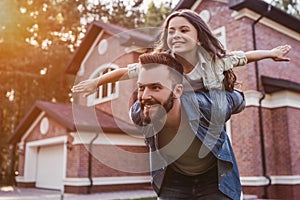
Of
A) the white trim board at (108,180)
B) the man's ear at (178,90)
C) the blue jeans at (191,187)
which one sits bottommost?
the white trim board at (108,180)

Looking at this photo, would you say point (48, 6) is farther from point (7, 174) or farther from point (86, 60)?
point (7, 174)

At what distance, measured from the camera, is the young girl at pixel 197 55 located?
1113 millimetres

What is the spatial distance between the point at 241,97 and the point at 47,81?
21.6 m

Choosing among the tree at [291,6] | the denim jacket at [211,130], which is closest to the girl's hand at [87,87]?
the denim jacket at [211,130]

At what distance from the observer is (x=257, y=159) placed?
8.27 meters

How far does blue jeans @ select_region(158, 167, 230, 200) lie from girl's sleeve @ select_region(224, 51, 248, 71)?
35cm

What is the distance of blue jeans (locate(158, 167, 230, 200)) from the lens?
114cm

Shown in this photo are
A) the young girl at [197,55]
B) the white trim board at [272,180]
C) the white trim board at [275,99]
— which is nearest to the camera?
the young girl at [197,55]

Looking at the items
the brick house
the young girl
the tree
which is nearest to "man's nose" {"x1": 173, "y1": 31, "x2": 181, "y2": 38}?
the young girl

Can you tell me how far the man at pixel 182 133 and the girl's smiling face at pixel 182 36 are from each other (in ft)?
0.42

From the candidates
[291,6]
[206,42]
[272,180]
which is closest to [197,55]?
[206,42]

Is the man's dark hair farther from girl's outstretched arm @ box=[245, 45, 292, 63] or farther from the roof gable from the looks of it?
the roof gable

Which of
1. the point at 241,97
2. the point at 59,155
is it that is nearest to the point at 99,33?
the point at 59,155

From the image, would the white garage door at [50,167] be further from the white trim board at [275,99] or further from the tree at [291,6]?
the tree at [291,6]
